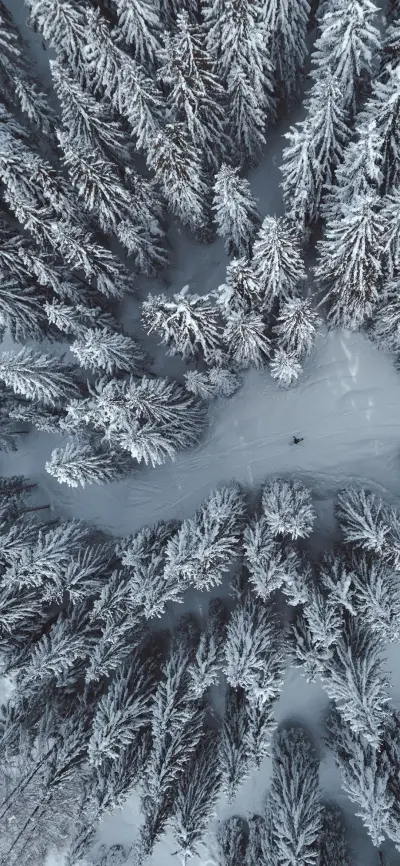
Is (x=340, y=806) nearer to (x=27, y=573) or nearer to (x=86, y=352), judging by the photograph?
(x=27, y=573)

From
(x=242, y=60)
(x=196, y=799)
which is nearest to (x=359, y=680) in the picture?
(x=196, y=799)

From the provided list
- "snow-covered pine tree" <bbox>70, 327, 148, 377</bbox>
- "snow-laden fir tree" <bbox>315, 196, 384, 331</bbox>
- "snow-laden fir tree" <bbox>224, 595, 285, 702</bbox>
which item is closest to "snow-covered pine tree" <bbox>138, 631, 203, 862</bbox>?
"snow-laden fir tree" <bbox>224, 595, 285, 702</bbox>

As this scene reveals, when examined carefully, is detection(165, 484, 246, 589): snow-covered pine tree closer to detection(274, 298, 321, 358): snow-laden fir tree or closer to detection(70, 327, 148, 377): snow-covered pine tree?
detection(70, 327, 148, 377): snow-covered pine tree

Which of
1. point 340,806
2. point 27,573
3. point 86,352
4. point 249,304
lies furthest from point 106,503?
point 340,806

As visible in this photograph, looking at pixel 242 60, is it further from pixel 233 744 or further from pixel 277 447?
pixel 233 744

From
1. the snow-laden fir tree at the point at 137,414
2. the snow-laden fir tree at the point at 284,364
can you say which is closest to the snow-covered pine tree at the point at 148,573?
the snow-laden fir tree at the point at 137,414

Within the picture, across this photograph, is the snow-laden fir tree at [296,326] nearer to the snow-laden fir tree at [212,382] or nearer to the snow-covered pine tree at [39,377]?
the snow-laden fir tree at [212,382]
